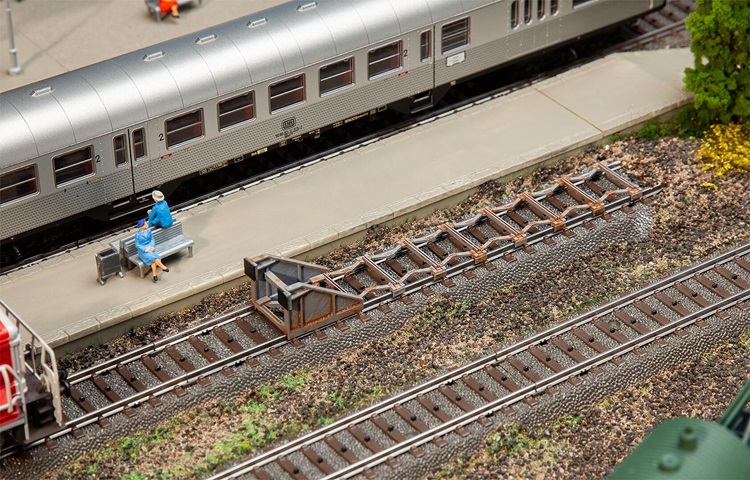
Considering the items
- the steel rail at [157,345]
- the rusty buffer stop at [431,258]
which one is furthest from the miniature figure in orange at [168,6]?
the steel rail at [157,345]

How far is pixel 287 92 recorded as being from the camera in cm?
2717

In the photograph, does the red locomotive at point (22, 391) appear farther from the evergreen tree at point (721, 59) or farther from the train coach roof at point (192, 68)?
the evergreen tree at point (721, 59)

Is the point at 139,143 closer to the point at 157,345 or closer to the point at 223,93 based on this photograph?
the point at 223,93

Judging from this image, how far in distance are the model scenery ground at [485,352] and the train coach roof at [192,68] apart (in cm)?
355

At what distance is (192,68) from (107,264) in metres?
3.94

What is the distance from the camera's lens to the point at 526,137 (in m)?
29.1

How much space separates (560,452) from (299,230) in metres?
7.04

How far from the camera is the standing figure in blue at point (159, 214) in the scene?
24.8 meters

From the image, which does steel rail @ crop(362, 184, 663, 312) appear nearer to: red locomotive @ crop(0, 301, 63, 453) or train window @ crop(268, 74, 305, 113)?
train window @ crop(268, 74, 305, 113)

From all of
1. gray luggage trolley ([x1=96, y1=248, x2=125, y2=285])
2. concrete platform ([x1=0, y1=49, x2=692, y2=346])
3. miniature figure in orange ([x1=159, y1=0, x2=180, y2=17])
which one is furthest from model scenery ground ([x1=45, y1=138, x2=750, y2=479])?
miniature figure in orange ([x1=159, y1=0, x2=180, y2=17])

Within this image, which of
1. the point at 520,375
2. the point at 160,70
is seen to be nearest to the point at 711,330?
the point at 520,375

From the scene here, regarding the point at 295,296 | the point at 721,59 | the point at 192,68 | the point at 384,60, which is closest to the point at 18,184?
the point at 192,68

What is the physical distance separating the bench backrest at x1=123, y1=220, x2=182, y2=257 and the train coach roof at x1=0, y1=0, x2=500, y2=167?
192 cm

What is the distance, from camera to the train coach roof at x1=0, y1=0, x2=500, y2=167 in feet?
81.3
